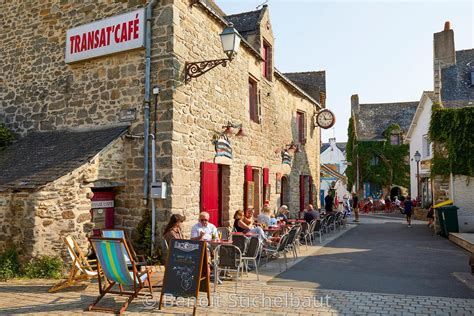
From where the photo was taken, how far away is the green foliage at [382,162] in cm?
3350

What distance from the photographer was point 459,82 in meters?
18.7

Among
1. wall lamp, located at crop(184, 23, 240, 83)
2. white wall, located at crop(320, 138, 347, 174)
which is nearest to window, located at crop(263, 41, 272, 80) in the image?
wall lamp, located at crop(184, 23, 240, 83)

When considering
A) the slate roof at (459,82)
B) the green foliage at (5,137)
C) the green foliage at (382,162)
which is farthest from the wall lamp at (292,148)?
the green foliage at (382,162)

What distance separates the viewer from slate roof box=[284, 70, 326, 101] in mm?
21359

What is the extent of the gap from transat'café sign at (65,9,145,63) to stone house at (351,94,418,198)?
28.2 metres

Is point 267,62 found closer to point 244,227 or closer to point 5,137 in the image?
point 244,227

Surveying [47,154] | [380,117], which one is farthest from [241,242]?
[380,117]

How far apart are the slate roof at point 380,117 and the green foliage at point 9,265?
31.9 meters

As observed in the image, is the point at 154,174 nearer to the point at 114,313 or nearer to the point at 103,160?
the point at 103,160

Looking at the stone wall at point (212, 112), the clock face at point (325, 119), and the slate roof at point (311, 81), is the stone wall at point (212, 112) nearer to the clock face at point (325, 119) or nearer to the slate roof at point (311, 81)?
the clock face at point (325, 119)

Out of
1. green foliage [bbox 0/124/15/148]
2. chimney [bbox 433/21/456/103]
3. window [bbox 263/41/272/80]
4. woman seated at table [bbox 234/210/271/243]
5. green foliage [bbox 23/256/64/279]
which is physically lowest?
green foliage [bbox 23/256/64/279]

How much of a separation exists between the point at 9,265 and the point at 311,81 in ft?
62.5

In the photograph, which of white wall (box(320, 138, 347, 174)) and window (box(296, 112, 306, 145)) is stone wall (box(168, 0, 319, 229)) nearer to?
window (box(296, 112, 306, 145))

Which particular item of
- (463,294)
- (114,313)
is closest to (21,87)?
(114,313)
